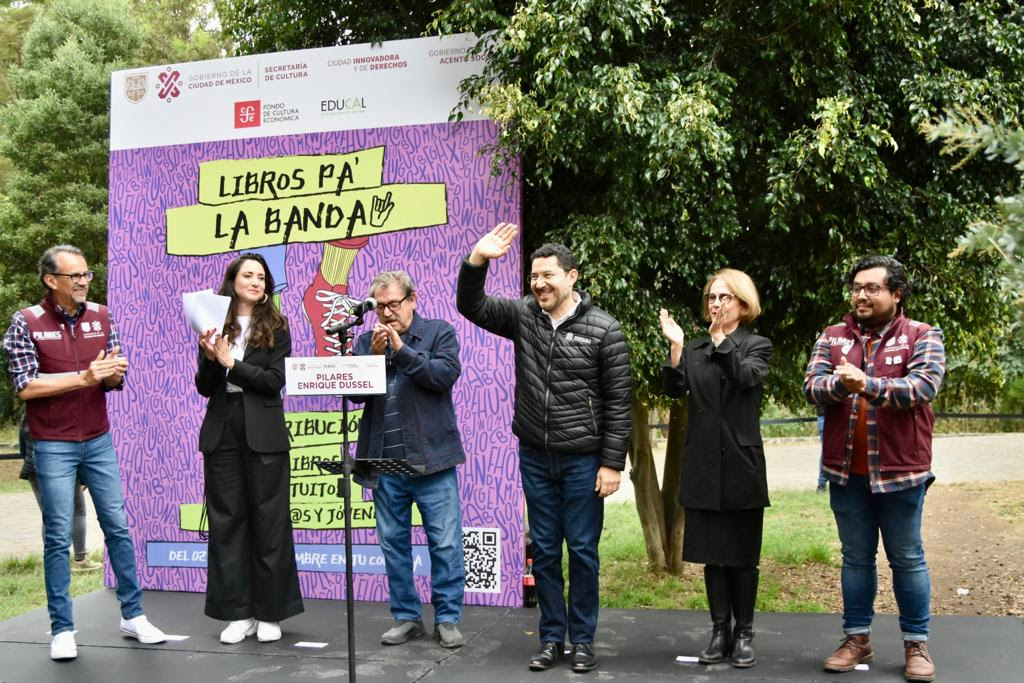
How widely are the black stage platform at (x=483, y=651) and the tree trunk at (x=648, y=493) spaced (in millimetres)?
2173

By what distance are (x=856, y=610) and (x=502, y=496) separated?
1826 mm

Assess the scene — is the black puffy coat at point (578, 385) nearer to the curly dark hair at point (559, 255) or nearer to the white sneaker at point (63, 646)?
the curly dark hair at point (559, 255)

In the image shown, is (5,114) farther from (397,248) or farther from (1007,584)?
(1007,584)

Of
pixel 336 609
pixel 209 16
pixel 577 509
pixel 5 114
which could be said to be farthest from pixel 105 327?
pixel 209 16

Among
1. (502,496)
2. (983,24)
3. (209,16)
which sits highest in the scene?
(209,16)

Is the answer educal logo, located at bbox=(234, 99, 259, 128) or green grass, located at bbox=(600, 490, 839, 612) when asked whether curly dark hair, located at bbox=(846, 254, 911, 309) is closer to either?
educal logo, located at bbox=(234, 99, 259, 128)

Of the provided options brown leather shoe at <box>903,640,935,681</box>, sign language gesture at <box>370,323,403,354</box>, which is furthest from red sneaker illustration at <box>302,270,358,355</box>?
brown leather shoe at <box>903,640,935,681</box>

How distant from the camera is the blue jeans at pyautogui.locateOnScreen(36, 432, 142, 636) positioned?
4203mm

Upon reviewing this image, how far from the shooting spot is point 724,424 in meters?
3.83

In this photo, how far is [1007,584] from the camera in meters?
7.64

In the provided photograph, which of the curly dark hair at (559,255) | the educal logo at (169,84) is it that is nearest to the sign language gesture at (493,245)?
the curly dark hair at (559,255)

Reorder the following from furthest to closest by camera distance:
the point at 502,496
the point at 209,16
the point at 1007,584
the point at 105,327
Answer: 1. the point at 209,16
2. the point at 1007,584
3. the point at 502,496
4. the point at 105,327

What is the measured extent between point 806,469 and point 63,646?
439 inches

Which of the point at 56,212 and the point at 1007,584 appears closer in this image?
the point at 1007,584
